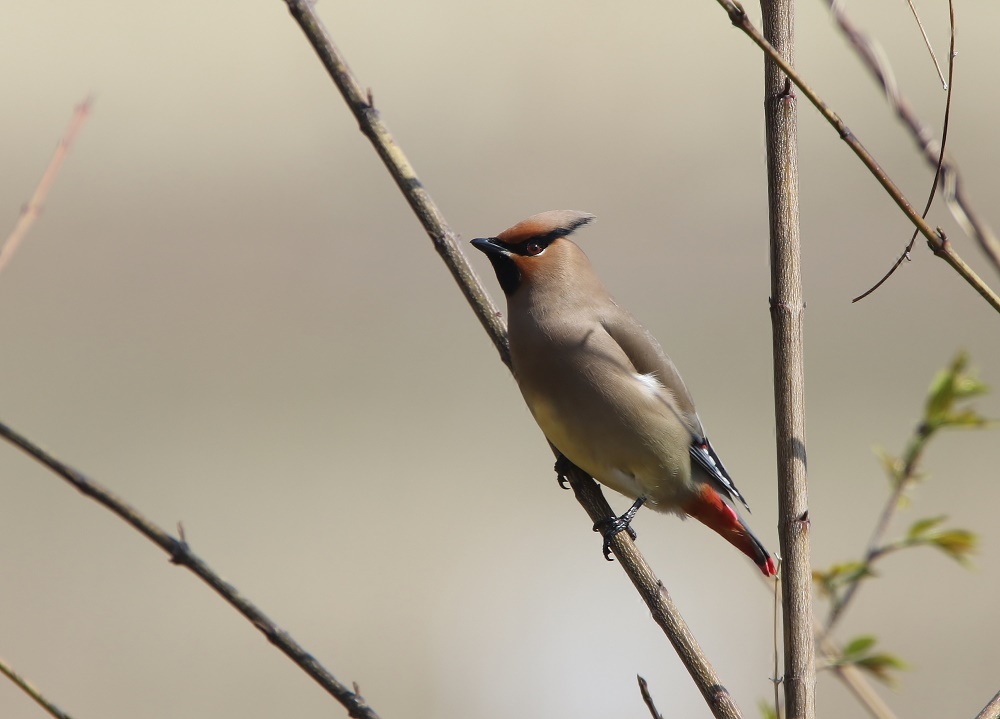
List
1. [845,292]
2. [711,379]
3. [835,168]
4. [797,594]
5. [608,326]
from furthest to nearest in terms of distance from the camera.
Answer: [835,168], [845,292], [711,379], [608,326], [797,594]

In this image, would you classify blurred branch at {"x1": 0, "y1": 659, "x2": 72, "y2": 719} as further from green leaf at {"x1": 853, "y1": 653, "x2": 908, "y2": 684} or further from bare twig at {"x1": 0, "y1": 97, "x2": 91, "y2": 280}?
green leaf at {"x1": 853, "y1": 653, "x2": 908, "y2": 684}

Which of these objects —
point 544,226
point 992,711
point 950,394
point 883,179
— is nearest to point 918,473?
point 950,394

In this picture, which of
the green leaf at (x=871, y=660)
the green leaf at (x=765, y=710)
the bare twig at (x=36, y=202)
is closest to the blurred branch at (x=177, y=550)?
the bare twig at (x=36, y=202)

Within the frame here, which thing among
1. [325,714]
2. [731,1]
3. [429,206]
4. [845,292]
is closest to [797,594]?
[731,1]

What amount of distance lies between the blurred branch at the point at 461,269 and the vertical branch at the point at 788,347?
134 mm

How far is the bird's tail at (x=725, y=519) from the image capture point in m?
3.60

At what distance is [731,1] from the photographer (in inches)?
57.2

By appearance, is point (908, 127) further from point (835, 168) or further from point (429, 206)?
point (835, 168)

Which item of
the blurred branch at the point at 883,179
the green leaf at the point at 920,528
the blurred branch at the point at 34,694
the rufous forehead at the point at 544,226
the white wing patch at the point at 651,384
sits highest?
the rufous forehead at the point at 544,226

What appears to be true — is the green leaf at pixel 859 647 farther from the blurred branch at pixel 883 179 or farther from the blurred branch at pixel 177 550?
the blurred branch at pixel 177 550

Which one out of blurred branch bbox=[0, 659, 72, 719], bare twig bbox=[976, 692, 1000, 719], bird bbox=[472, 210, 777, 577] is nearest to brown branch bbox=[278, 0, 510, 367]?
bird bbox=[472, 210, 777, 577]

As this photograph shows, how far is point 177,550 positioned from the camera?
54.1 inches

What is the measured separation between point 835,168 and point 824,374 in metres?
4.96

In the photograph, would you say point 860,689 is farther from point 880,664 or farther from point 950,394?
point 950,394
